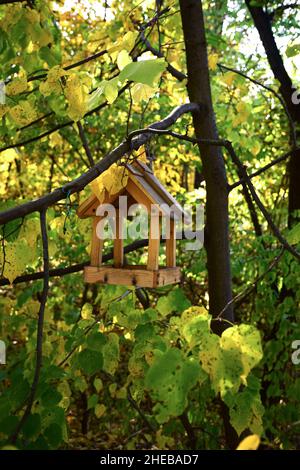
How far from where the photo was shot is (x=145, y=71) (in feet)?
4.16

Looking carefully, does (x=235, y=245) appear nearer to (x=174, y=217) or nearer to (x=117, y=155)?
(x=174, y=217)

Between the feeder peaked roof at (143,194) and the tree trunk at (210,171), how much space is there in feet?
0.85

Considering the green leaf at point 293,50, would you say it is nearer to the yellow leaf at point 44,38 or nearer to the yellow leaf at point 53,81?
the yellow leaf at point 53,81

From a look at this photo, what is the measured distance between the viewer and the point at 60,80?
195 cm

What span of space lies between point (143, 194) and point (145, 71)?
3.05 ft

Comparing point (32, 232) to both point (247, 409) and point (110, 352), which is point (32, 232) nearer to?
point (110, 352)

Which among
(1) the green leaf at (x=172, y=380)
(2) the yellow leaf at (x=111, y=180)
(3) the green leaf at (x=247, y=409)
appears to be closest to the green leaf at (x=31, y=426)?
(1) the green leaf at (x=172, y=380)

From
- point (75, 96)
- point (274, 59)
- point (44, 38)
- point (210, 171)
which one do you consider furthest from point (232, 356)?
point (274, 59)

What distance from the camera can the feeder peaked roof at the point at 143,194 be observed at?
2145mm

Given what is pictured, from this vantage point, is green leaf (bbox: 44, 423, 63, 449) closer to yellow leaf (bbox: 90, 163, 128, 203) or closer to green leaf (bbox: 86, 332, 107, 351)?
green leaf (bbox: 86, 332, 107, 351)

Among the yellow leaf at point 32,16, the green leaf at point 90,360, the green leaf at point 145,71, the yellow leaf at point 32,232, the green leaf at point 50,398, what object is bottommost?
the green leaf at point 50,398

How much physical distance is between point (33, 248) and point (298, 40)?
1295mm

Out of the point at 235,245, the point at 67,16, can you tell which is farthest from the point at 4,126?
the point at 67,16
